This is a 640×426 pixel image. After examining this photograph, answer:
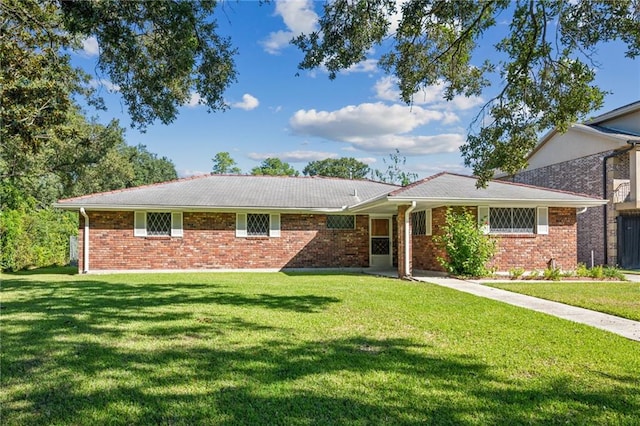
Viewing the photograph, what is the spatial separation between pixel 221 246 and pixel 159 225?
7.66 feet

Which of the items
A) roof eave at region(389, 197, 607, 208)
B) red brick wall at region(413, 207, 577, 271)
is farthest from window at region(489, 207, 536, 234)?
roof eave at region(389, 197, 607, 208)

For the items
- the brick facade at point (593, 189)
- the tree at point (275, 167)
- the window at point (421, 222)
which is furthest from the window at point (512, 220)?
the tree at point (275, 167)

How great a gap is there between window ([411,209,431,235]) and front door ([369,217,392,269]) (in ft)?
4.81

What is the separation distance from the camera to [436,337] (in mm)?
5676

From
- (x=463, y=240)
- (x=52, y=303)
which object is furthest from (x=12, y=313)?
(x=463, y=240)

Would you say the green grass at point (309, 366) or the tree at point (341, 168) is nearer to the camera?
the green grass at point (309, 366)

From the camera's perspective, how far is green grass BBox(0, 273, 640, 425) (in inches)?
133

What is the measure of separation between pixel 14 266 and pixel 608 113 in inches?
1024

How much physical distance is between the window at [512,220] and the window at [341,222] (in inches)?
207

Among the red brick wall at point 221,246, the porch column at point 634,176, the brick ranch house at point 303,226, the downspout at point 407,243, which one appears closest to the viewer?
the downspout at point 407,243

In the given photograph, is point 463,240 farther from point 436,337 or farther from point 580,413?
point 580,413

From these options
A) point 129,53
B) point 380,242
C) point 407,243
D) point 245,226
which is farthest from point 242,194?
point 129,53

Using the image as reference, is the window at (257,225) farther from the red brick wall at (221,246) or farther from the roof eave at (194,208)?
the roof eave at (194,208)

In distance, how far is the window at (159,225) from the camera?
53.6 ft
